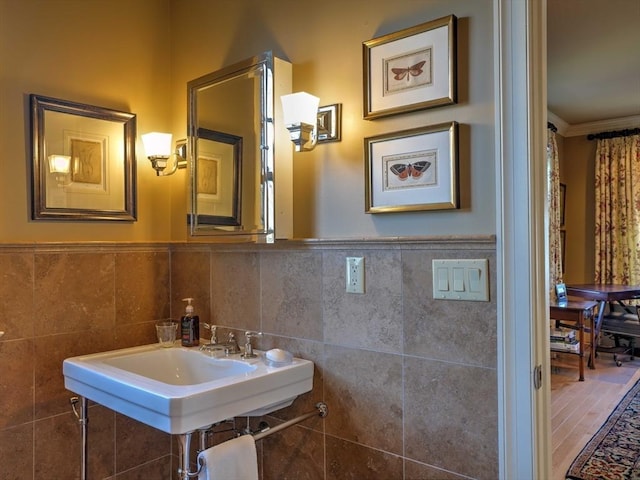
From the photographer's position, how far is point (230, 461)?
135cm

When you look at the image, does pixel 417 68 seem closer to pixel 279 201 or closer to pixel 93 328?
pixel 279 201

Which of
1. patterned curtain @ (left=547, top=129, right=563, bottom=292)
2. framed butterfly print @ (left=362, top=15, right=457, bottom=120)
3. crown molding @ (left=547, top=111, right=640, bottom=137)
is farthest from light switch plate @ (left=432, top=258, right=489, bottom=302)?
crown molding @ (left=547, top=111, right=640, bottom=137)

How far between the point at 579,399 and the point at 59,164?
3.64 metres

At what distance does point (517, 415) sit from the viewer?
1.25m

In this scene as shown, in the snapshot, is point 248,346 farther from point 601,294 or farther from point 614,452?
point 601,294

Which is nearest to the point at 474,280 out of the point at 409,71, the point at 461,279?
the point at 461,279

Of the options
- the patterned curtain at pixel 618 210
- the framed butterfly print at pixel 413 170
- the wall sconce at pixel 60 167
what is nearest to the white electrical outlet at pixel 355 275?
the framed butterfly print at pixel 413 170

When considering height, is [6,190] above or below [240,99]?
below

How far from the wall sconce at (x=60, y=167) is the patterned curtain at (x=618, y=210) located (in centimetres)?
525

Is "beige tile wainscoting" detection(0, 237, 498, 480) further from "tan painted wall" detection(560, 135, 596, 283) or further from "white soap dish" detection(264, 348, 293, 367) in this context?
"tan painted wall" detection(560, 135, 596, 283)

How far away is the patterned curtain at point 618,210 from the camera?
5047mm

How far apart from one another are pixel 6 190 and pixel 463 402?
1.75m

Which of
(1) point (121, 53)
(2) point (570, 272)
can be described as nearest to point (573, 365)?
(2) point (570, 272)

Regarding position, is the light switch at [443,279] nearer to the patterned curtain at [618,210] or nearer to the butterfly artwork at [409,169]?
the butterfly artwork at [409,169]
